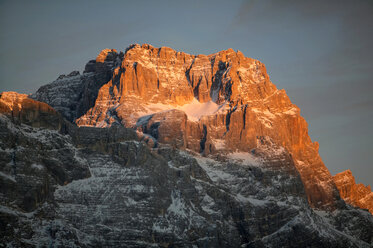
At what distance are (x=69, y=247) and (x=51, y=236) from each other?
4408 mm

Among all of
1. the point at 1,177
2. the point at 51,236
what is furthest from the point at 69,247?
the point at 1,177

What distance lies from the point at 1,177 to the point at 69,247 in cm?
1988

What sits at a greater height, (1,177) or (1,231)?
(1,177)

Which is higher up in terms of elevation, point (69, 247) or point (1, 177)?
point (1, 177)

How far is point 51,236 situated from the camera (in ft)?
650

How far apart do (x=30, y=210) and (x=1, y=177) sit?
8.94 meters

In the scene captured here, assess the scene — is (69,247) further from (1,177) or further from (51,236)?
(1,177)

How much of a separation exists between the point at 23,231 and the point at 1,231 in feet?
16.8

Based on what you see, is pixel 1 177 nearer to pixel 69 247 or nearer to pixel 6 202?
pixel 6 202

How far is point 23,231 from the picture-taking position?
194875 millimetres

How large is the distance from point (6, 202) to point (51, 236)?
1136 centimetres

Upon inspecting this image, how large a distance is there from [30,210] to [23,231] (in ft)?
20.6

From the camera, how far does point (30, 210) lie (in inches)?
7869

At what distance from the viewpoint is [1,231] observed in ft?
628
